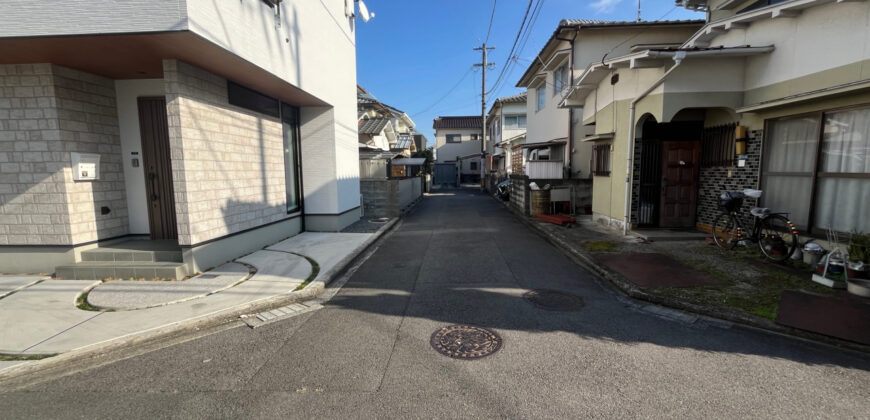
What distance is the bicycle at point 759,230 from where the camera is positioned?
19.1ft

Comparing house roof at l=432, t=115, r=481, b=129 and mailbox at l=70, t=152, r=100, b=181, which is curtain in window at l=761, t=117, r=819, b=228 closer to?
mailbox at l=70, t=152, r=100, b=181

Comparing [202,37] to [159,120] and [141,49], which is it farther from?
[159,120]

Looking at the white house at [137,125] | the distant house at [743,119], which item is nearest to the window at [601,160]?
the distant house at [743,119]

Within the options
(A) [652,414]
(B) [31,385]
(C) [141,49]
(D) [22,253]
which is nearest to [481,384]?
(A) [652,414]

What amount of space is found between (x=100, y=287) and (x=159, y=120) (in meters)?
2.94

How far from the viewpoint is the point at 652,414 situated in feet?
8.09

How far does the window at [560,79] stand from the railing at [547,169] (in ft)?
10.1

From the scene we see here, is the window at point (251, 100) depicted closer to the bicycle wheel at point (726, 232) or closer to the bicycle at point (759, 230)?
the bicycle at point (759, 230)

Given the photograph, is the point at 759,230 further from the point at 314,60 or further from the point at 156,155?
the point at 156,155

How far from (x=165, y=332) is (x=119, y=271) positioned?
8.08 feet

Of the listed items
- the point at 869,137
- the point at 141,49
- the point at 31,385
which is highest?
the point at 141,49

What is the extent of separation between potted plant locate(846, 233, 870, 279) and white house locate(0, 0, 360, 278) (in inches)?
347

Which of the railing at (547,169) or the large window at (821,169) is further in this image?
the railing at (547,169)

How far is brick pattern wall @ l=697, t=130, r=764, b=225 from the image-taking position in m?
6.92
